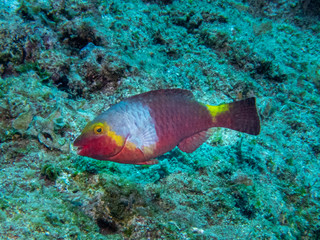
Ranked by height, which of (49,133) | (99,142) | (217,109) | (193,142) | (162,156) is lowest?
(162,156)

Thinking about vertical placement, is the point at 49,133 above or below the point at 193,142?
below

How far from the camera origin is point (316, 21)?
761cm

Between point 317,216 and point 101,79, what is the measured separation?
4.31 metres

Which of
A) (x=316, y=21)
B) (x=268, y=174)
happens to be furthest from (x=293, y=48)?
(x=268, y=174)

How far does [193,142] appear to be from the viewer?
2.44m

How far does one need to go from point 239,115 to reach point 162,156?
1.64 m

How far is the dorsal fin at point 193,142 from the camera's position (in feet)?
7.96

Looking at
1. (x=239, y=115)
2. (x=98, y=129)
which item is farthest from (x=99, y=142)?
(x=239, y=115)

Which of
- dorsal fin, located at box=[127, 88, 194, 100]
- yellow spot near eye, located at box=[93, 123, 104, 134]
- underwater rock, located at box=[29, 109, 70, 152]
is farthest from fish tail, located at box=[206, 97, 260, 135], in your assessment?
underwater rock, located at box=[29, 109, 70, 152]

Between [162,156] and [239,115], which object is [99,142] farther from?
[162,156]

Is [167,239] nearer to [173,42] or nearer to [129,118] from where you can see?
[129,118]

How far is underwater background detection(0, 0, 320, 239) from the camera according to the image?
2.30m

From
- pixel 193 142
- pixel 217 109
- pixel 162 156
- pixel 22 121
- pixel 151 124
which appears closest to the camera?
pixel 151 124

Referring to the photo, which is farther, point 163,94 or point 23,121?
point 23,121
